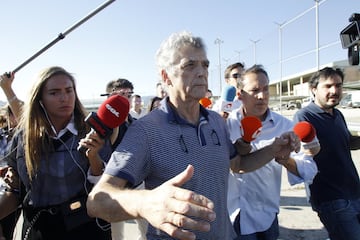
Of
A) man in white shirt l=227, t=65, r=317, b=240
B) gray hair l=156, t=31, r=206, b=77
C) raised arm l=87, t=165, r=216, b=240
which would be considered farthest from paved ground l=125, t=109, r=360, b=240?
raised arm l=87, t=165, r=216, b=240

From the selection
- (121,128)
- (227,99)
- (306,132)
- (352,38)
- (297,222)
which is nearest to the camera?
(306,132)

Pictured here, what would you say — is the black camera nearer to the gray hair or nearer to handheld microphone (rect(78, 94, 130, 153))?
the gray hair

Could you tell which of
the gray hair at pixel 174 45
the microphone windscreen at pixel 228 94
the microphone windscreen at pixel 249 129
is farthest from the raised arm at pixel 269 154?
the microphone windscreen at pixel 228 94

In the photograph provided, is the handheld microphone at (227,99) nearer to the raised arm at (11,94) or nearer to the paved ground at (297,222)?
the raised arm at (11,94)

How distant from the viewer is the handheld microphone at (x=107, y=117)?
1.74 m

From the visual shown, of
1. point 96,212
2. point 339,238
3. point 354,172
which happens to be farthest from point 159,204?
point 354,172

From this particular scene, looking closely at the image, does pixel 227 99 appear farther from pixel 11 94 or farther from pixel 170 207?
pixel 170 207

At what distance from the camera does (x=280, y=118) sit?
2697 millimetres

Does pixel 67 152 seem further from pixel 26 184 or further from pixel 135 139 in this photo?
pixel 135 139

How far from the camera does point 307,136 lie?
222cm

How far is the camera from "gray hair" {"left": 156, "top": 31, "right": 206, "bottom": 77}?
5.77 feet

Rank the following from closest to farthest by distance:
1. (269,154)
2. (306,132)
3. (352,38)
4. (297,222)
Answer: (269,154)
(306,132)
(352,38)
(297,222)

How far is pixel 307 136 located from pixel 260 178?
48 centimetres

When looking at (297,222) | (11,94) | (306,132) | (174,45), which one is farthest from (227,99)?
(297,222)
